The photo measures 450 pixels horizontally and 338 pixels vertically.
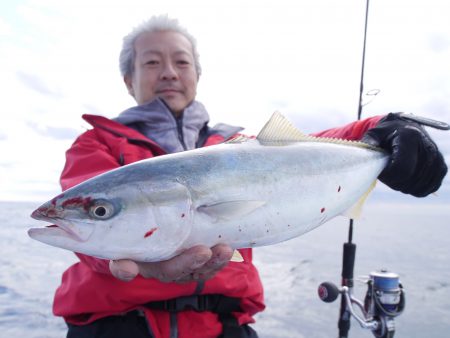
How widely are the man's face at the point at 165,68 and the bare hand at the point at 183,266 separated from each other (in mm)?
2113

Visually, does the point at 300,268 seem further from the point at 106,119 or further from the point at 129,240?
the point at 129,240

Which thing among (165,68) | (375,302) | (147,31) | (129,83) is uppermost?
(147,31)

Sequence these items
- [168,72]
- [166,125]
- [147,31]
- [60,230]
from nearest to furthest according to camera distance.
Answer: [60,230], [166,125], [168,72], [147,31]

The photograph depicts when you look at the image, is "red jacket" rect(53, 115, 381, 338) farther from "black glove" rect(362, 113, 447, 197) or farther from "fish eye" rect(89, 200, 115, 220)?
"fish eye" rect(89, 200, 115, 220)

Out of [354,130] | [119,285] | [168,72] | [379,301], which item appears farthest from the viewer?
[379,301]

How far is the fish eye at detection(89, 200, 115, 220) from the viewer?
1.63 m

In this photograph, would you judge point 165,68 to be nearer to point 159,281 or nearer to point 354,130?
point 354,130

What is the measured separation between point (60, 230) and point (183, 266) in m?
0.60

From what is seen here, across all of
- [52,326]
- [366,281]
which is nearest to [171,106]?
[366,281]

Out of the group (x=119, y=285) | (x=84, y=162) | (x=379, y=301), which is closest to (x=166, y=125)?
(x=84, y=162)

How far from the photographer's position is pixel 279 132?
2262 mm

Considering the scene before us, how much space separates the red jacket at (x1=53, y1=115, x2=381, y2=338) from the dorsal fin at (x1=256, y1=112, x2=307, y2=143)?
3.92 ft

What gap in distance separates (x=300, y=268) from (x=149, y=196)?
35.1ft

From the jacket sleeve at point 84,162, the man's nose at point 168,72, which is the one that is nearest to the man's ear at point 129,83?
the man's nose at point 168,72
